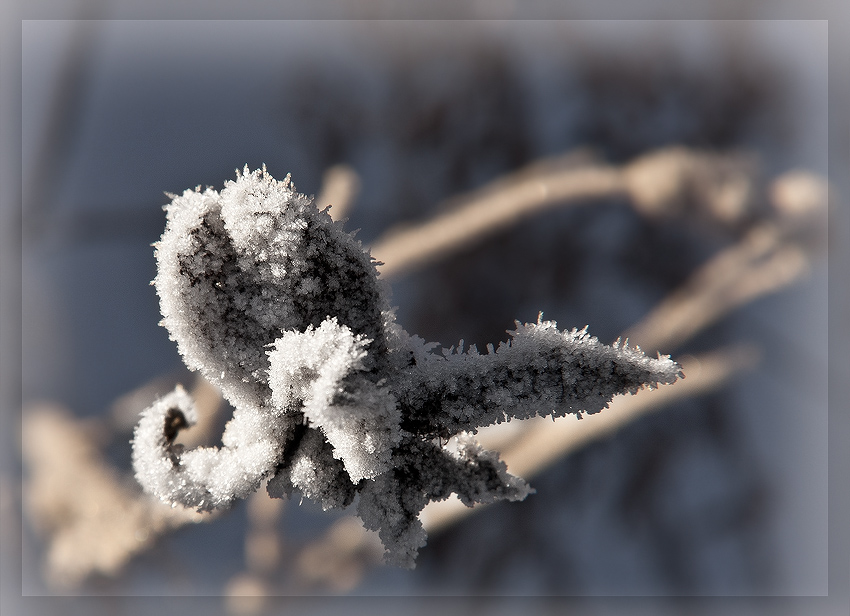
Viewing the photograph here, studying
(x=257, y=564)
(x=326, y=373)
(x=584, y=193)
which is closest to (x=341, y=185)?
(x=584, y=193)

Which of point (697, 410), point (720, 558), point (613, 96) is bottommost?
point (720, 558)

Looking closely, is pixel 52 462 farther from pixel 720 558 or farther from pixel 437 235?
pixel 720 558

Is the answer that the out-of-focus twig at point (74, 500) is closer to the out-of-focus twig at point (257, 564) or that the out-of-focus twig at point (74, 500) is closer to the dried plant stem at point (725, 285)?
the out-of-focus twig at point (257, 564)

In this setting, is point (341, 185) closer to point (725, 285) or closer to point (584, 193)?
point (584, 193)

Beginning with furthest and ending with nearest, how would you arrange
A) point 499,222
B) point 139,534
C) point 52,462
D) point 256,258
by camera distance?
1. point 499,222
2. point 52,462
3. point 139,534
4. point 256,258

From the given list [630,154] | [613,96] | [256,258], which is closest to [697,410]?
[630,154]

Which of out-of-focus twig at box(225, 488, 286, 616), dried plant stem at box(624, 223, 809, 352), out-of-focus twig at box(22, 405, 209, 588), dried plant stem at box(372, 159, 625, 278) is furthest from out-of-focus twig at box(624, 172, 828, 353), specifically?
out-of-focus twig at box(22, 405, 209, 588)
